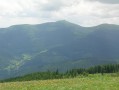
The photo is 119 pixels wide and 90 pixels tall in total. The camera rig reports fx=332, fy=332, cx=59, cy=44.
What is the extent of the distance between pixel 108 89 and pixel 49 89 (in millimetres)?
5535

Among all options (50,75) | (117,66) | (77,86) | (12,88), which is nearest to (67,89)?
(77,86)

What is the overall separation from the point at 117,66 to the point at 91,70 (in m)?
12.4

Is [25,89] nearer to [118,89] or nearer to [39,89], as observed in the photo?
[39,89]

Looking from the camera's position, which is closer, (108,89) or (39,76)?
(108,89)

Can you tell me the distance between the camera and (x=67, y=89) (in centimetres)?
2948

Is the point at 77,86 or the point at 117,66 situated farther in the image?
the point at 117,66

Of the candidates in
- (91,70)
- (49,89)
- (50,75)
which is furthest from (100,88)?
(91,70)

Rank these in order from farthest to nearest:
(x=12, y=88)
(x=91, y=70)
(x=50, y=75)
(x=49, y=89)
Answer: (x=91, y=70) → (x=50, y=75) → (x=12, y=88) → (x=49, y=89)

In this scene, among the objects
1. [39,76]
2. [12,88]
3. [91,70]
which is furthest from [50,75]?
[12,88]

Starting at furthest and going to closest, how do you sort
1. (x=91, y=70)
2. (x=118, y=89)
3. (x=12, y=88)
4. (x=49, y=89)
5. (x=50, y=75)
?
(x=91, y=70), (x=50, y=75), (x=12, y=88), (x=49, y=89), (x=118, y=89)

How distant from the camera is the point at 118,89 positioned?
27875 millimetres

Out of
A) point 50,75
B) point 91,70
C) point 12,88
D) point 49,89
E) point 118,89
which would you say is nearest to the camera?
point 118,89

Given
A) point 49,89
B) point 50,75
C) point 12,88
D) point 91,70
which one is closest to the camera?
point 49,89

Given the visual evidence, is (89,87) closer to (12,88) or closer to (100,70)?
(12,88)
